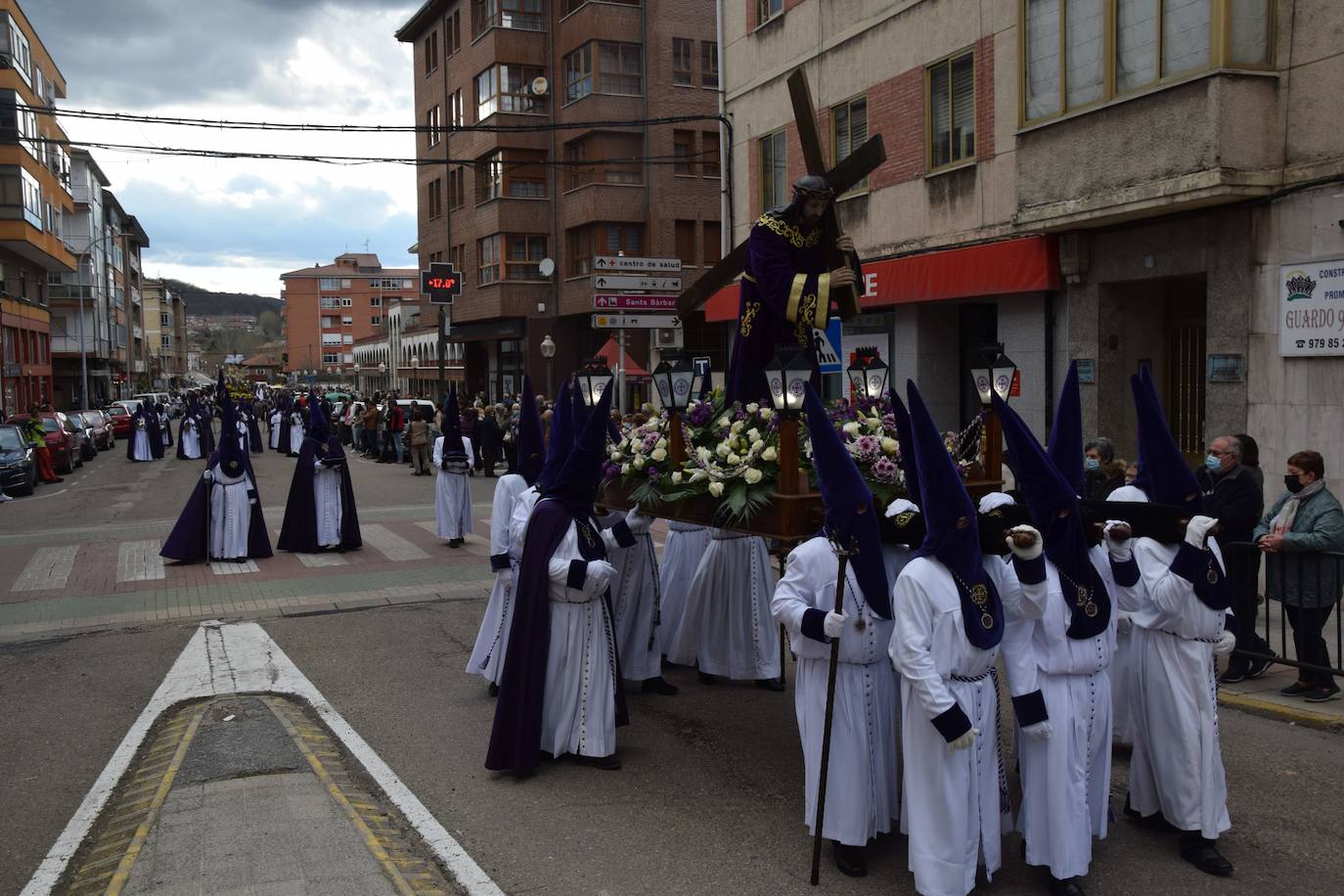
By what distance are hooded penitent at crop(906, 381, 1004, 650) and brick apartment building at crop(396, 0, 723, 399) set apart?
30.1 meters

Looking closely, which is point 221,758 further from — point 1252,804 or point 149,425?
point 149,425

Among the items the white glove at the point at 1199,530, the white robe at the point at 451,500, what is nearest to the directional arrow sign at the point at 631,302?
the white robe at the point at 451,500

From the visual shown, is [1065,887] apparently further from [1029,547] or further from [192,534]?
[192,534]

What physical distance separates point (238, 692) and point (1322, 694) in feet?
26.9

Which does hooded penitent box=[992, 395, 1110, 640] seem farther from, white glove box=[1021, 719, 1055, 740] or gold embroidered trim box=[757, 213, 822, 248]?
gold embroidered trim box=[757, 213, 822, 248]

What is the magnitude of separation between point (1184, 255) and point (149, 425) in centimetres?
3244

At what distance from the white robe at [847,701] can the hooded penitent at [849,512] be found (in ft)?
0.35

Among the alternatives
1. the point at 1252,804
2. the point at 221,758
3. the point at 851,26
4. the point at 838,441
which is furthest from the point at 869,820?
the point at 851,26

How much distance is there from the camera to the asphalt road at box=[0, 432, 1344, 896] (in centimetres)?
562

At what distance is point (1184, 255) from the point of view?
45.3 ft

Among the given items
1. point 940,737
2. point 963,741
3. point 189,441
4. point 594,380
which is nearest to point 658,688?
point 594,380

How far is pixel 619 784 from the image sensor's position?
275 inches

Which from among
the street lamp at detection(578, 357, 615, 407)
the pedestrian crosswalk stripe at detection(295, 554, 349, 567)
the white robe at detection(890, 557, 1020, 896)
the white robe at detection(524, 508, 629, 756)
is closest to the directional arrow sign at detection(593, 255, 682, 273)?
the pedestrian crosswalk stripe at detection(295, 554, 349, 567)

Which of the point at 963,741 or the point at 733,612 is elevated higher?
the point at 963,741
